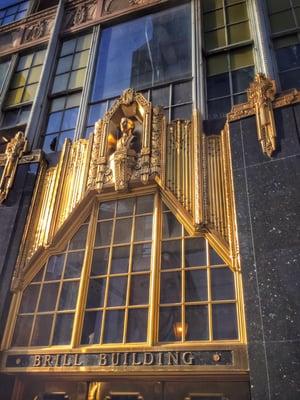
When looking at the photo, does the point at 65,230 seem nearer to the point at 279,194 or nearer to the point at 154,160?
the point at 154,160

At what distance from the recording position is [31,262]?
7.35 metres

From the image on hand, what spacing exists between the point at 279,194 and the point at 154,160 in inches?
105

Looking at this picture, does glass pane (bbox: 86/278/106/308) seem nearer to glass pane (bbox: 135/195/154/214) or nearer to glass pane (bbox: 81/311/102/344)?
glass pane (bbox: 81/311/102/344)

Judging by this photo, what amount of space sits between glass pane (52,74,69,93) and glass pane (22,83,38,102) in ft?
2.07

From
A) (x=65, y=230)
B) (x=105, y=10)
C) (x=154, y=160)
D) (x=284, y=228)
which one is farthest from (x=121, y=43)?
(x=284, y=228)

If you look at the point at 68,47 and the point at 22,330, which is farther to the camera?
the point at 68,47

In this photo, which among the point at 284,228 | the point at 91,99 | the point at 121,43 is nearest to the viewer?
the point at 284,228

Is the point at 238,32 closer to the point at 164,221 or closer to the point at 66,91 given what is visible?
the point at 66,91

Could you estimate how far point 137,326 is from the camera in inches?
236

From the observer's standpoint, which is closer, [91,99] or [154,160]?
[154,160]

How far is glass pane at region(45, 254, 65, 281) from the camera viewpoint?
23.5 feet

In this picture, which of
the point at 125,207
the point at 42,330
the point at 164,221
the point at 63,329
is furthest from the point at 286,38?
the point at 42,330

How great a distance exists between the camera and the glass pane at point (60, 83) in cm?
1102

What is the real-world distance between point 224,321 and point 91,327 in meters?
2.29
